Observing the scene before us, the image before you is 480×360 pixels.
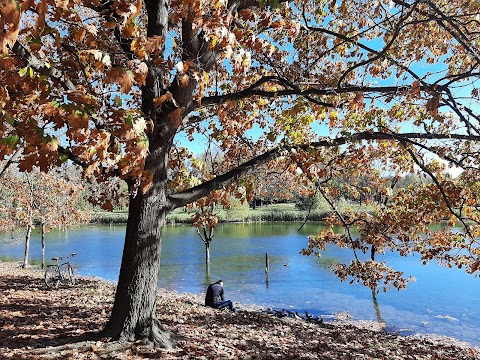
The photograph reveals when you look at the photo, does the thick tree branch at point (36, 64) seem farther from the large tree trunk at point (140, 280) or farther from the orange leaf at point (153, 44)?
the large tree trunk at point (140, 280)

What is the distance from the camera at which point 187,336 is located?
21.9 ft

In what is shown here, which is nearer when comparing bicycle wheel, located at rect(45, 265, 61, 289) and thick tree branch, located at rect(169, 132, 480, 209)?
thick tree branch, located at rect(169, 132, 480, 209)

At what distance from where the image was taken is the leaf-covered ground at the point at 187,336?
17.9 ft

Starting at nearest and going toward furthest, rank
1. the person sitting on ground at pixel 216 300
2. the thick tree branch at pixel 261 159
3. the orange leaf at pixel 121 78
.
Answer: the orange leaf at pixel 121 78
the thick tree branch at pixel 261 159
the person sitting on ground at pixel 216 300

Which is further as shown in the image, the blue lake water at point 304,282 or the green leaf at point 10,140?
the blue lake water at point 304,282

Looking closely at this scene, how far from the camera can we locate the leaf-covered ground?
214 inches

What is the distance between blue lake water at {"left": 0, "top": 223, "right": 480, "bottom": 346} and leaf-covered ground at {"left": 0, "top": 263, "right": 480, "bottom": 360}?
149 inches

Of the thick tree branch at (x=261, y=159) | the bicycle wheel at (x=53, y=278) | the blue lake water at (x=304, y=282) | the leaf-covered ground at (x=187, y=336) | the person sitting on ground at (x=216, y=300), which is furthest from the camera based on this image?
the blue lake water at (x=304, y=282)

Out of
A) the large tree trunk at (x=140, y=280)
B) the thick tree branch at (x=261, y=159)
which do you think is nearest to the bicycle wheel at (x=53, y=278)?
the large tree trunk at (x=140, y=280)

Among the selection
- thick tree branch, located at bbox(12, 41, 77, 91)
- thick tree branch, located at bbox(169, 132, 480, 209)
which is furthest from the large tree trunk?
thick tree branch, located at bbox(12, 41, 77, 91)

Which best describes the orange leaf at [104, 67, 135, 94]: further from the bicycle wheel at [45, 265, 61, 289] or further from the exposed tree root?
the bicycle wheel at [45, 265, 61, 289]

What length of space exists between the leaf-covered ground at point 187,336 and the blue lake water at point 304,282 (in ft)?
12.4

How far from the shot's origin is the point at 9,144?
359cm

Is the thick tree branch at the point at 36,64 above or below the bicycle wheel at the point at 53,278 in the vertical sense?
above
